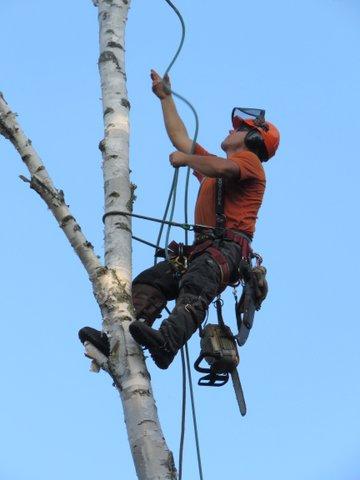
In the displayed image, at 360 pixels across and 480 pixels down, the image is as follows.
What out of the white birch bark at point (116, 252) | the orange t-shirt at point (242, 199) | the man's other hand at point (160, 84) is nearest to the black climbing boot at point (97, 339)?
the white birch bark at point (116, 252)

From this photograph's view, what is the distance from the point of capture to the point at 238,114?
655 centimetres

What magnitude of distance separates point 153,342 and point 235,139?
6.64ft

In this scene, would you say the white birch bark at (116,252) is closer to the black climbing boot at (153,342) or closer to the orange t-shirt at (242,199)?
the black climbing boot at (153,342)

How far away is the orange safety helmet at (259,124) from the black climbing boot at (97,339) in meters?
2.00

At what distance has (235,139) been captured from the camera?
20.9ft

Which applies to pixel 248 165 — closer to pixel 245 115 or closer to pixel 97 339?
pixel 245 115

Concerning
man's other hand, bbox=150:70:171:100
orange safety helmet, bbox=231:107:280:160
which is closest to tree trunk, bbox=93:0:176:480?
man's other hand, bbox=150:70:171:100

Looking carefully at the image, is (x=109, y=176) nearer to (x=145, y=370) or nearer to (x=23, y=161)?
(x=23, y=161)

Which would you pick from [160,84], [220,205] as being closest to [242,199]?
[220,205]

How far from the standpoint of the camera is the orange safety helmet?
6355mm

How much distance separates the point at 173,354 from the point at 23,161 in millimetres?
1251

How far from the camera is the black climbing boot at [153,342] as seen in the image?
4.65 m

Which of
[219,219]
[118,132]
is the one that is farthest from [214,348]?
[118,132]

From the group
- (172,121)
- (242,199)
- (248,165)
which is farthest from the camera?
(172,121)
